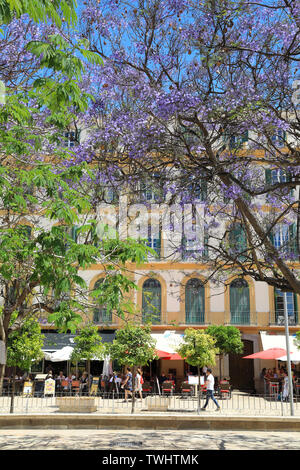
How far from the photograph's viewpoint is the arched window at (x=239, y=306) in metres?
29.9

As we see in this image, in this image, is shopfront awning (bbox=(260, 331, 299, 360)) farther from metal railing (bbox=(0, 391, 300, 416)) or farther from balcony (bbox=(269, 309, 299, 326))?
metal railing (bbox=(0, 391, 300, 416))

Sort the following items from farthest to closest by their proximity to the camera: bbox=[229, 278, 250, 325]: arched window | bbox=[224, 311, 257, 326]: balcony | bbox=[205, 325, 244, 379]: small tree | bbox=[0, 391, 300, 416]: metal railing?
bbox=[229, 278, 250, 325]: arched window
bbox=[224, 311, 257, 326]: balcony
bbox=[205, 325, 244, 379]: small tree
bbox=[0, 391, 300, 416]: metal railing

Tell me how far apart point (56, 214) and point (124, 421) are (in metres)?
9.35

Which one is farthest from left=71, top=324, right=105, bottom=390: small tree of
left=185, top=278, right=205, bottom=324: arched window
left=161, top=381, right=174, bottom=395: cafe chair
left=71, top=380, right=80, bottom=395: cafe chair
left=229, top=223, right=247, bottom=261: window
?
left=185, top=278, right=205, bottom=324: arched window

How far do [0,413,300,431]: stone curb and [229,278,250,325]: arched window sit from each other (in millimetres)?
16314

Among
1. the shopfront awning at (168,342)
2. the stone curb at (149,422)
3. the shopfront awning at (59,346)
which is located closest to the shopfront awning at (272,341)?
the shopfront awning at (168,342)

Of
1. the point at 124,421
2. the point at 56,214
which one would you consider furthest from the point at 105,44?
the point at 124,421

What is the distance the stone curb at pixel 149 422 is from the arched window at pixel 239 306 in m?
16.3

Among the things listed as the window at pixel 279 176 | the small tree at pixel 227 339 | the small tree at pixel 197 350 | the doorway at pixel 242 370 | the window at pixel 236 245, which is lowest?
the doorway at pixel 242 370

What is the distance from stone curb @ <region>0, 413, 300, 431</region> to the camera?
44.4 feet

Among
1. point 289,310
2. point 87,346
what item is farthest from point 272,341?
point 87,346

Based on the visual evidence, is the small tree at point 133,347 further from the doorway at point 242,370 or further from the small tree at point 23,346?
the doorway at point 242,370

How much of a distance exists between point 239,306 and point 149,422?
1730cm

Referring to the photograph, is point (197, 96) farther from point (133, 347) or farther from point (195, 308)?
point (195, 308)
